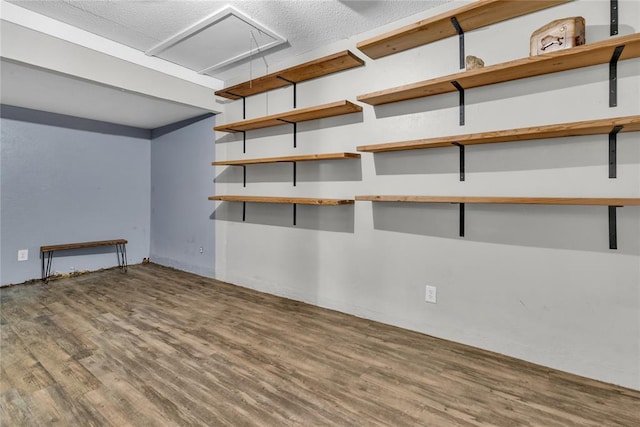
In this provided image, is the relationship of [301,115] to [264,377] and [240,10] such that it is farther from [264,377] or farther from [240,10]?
[264,377]

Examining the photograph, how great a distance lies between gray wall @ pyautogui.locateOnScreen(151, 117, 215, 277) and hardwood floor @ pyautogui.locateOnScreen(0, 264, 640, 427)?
1439mm

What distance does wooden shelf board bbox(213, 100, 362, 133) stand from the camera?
2623 millimetres

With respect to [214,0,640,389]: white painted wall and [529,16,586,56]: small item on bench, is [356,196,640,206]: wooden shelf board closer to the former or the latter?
[214,0,640,389]: white painted wall

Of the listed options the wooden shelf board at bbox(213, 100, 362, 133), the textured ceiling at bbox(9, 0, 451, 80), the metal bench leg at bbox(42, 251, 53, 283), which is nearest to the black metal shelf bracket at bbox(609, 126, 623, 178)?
the textured ceiling at bbox(9, 0, 451, 80)

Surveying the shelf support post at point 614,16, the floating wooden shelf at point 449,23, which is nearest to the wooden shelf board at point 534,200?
the shelf support post at point 614,16

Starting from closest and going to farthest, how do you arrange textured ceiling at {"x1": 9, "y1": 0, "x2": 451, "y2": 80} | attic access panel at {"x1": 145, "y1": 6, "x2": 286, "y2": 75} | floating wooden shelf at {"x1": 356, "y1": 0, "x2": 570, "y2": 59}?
floating wooden shelf at {"x1": 356, "y1": 0, "x2": 570, "y2": 59} → textured ceiling at {"x1": 9, "y1": 0, "x2": 451, "y2": 80} → attic access panel at {"x1": 145, "y1": 6, "x2": 286, "y2": 75}

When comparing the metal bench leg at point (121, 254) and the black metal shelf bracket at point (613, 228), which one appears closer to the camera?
the black metal shelf bracket at point (613, 228)

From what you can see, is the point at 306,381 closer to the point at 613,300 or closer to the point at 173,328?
the point at 173,328

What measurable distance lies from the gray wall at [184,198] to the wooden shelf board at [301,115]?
2.94 ft

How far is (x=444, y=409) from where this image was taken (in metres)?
1.62

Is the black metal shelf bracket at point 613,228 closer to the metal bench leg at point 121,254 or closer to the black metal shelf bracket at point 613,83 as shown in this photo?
the black metal shelf bracket at point 613,83

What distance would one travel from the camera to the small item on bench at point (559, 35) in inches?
68.0

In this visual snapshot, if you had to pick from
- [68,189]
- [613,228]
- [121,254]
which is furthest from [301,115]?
A: [121,254]

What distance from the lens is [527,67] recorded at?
1.87 m
